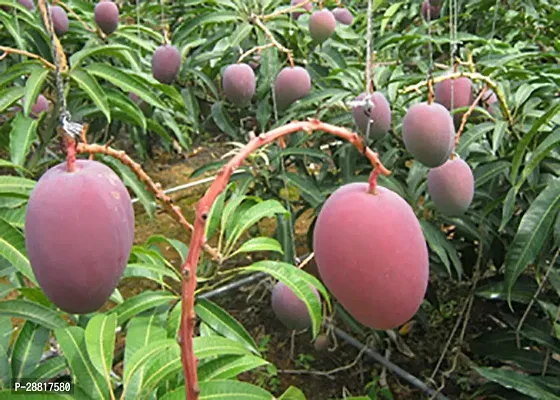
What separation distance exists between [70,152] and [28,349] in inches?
23.1

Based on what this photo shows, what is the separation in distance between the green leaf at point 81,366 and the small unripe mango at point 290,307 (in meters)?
0.37

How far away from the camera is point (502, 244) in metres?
1.51

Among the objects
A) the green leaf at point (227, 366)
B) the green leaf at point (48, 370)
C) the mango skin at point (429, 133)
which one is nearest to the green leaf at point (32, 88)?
the green leaf at point (48, 370)

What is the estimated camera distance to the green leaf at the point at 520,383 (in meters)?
1.18

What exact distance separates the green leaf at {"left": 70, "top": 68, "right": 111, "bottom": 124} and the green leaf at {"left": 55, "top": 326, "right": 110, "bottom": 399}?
0.46m

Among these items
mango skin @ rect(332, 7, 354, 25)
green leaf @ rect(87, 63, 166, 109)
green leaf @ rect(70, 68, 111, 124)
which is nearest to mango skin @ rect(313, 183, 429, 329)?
green leaf @ rect(70, 68, 111, 124)

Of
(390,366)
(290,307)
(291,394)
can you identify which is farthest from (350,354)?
(291,394)

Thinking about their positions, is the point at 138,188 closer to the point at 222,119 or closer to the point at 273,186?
the point at 273,186

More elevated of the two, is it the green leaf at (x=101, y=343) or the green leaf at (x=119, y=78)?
the green leaf at (x=119, y=78)

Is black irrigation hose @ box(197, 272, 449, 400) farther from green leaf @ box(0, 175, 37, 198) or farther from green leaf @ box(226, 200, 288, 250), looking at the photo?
green leaf @ box(0, 175, 37, 198)

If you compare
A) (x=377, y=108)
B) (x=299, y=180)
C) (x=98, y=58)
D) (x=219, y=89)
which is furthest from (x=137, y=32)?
(x=377, y=108)

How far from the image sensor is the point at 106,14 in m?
1.71

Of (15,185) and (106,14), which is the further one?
(106,14)

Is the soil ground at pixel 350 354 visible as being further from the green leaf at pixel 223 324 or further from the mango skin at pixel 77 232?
the mango skin at pixel 77 232
